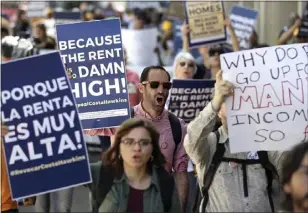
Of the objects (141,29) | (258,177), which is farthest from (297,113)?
(141,29)

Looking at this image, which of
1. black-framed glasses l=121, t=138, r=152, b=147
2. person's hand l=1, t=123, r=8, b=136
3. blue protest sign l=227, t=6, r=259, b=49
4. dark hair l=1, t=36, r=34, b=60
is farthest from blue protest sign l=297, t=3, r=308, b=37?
person's hand l=1, t=123, r=8, b=136

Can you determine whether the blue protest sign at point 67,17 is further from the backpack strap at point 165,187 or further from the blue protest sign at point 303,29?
the backpack strap at point 165,187

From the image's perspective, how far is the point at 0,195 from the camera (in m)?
7.21

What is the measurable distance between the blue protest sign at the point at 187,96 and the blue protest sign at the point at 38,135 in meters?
3.33

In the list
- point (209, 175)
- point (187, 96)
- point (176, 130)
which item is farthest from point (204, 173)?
point (187, 96)

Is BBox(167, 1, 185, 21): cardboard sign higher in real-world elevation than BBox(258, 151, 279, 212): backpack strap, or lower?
higher

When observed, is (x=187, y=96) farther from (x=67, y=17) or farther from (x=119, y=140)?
(x=67, y=17)

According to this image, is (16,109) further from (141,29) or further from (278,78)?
(141,29)

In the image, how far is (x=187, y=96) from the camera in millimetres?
8914

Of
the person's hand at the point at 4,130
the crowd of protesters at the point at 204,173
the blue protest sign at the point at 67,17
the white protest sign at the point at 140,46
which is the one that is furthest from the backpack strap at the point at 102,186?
the blue protest sign at the point at 67,17

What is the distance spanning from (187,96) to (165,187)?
3446 mm

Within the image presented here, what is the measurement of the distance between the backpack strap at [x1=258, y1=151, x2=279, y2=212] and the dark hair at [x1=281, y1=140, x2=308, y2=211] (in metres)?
0.78

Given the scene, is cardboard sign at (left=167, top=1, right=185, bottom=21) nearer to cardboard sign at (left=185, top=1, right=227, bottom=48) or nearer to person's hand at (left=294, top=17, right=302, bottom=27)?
person's hand at (left=294, top=17, right=302, bottom=27)

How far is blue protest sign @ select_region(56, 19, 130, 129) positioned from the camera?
7348 mm
